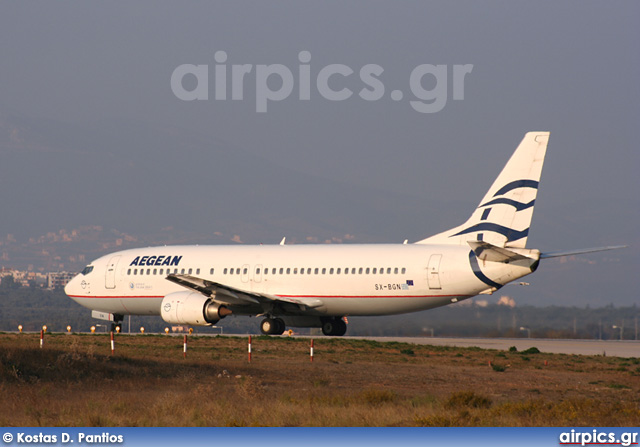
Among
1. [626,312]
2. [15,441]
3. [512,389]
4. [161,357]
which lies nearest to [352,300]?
[161,357]

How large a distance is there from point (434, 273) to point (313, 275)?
5212 mm

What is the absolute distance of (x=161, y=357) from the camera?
2823 cm

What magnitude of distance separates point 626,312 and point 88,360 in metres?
35.0

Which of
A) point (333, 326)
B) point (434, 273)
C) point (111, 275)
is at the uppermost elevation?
point (111, 275)

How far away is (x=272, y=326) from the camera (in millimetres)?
39844

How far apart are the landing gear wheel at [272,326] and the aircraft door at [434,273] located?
708 centimetres

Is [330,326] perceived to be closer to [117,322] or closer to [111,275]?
[111,275]

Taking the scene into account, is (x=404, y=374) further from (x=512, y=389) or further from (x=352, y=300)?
(x=352, y=300)

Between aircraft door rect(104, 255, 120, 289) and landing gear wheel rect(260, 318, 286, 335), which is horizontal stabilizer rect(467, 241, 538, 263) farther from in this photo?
aircraft door rect(104, 255, 120, 289)

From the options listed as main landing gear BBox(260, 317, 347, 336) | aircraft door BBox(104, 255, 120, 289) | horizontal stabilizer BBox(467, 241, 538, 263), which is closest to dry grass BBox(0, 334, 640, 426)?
horizontal stabilizer BBox(467, 241, 538, 263)

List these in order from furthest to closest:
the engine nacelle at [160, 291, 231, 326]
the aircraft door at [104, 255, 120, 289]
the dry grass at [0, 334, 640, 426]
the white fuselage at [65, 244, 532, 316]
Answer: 1. the aircraft door at [104, 255, 120, 289]
2. the engine nacelle at [160, 291, 231, 326]
3. the white fuselage at [65, 244, 532, 316]
4. the dry grass at [0, 334, 640, 426]

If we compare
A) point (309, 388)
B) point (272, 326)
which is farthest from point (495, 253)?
point (309, 388)

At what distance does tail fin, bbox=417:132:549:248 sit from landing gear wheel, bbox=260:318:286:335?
869 centimetres

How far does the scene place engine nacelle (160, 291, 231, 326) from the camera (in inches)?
1487
